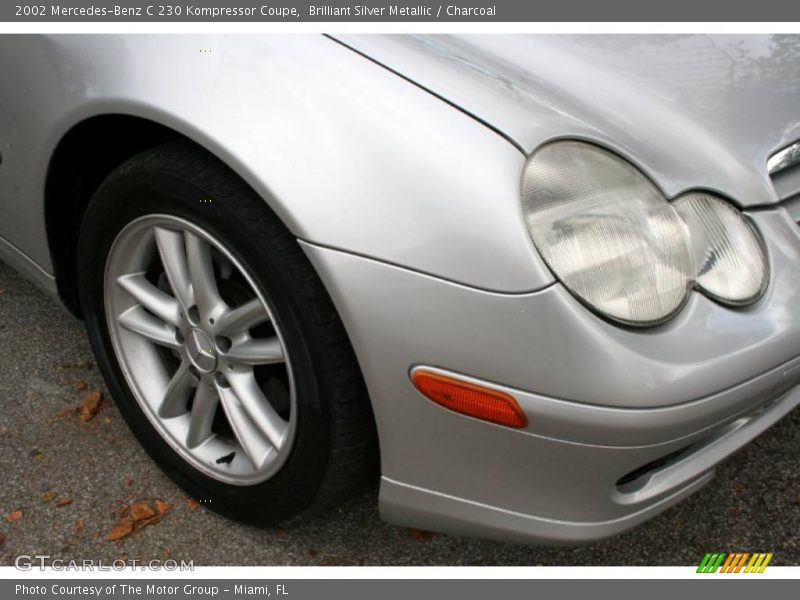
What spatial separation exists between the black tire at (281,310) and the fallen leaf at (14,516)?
0.47 metres

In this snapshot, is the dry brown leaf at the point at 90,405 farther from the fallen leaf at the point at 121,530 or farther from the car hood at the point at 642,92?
the car hood at the point at 642,92

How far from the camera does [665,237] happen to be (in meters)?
1.63

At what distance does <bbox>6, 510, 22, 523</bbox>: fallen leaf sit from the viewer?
2182 mm

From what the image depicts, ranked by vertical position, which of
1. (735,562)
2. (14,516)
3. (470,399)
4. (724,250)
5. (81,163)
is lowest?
(14,516)

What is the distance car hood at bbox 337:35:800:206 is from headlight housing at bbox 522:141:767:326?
0.05 meters

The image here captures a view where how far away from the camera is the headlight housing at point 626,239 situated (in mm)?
1559

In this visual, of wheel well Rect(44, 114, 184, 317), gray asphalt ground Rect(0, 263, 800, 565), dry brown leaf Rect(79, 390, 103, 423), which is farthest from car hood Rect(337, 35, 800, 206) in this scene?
dry brown leaf Rect(79, 390, 103, 423)

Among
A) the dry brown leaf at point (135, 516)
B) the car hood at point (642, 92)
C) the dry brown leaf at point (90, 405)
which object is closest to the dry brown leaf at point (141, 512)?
the dry brown leaf at point (135, 516)

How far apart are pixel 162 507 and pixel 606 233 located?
4.22 ft

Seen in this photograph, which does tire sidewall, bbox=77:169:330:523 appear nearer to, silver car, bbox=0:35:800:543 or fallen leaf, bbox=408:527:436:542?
silver car, bbox=0:35:800:543

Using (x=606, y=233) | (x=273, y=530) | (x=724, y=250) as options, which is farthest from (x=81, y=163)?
(x=724, y=250)

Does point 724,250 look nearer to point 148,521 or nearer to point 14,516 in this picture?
point 148,521

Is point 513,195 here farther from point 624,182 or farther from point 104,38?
point 104,38

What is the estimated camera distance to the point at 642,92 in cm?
195
